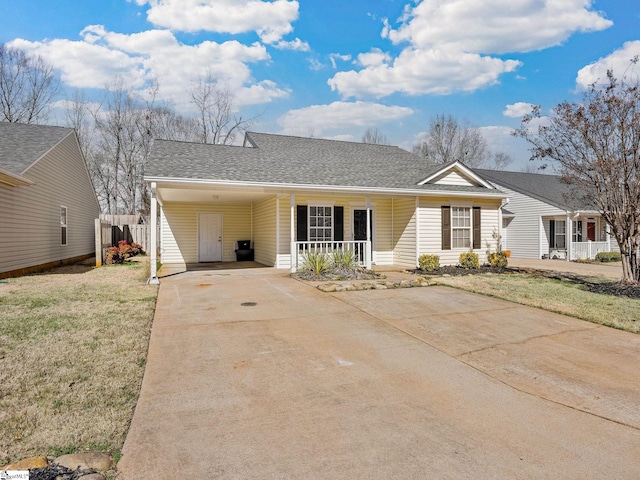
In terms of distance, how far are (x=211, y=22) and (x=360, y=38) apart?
6168mm

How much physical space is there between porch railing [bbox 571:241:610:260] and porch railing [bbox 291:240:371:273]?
12313mm

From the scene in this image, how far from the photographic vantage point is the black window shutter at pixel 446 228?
13.5 metres

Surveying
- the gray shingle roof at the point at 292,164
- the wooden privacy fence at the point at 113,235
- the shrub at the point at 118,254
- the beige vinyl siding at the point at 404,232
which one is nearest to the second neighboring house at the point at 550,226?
the gray shingle roof at the point at 292,164

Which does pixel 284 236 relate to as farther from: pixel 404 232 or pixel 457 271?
pixel 457 271

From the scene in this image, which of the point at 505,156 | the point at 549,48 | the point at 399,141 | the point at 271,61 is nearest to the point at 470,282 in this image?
the point at 549,48

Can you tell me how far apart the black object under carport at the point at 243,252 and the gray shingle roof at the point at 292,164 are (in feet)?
12.7

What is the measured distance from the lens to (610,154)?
9.32 m

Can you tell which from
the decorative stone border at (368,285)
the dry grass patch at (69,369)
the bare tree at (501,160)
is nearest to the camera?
the dry grass patch at (69,369)

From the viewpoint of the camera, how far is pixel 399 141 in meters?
37.2

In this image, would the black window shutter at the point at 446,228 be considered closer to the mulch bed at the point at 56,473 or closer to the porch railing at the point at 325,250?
the porch railing at the point at 325,250

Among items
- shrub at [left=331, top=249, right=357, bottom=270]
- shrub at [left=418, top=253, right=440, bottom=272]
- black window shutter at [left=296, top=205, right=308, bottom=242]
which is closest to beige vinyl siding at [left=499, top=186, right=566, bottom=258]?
shrub at [left=418, top=253, right=440, bottom=272]

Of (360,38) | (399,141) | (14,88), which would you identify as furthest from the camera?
(399,141)

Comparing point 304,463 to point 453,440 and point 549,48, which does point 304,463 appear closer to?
point 453,440

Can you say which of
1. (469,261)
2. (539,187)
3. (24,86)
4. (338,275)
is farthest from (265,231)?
(24,86)
